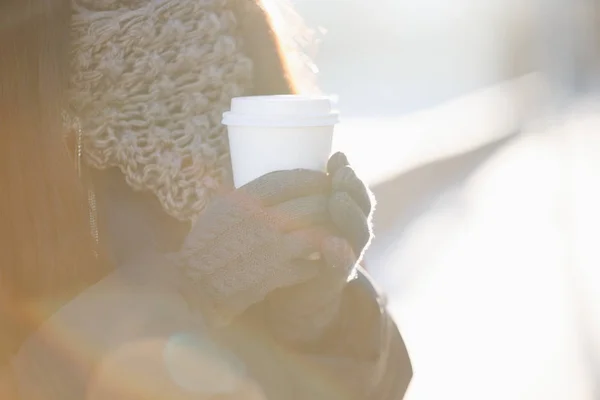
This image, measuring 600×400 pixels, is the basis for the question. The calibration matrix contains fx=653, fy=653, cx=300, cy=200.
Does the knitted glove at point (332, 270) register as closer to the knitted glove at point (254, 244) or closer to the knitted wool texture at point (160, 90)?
the knitted glove at point (254, 244)

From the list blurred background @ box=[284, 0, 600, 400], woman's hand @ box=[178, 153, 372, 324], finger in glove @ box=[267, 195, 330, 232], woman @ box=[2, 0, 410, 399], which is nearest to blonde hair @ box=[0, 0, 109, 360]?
woman @ box=[2, 0, 410, 399]

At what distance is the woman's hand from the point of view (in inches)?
38.3

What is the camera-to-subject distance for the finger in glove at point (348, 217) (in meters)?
0.98

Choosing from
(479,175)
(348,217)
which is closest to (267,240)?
(348,217)

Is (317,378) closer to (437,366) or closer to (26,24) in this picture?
(26,24)

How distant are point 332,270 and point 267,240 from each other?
113mm

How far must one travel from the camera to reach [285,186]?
38.9 inches

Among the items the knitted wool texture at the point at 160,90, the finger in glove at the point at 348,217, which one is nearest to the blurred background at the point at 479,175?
the knitted wool texture at the point at 160,90

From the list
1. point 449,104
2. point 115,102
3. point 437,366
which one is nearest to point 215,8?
point 115,102

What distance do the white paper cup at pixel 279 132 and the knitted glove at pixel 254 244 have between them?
6 centimetres

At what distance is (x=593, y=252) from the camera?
12.1 ft

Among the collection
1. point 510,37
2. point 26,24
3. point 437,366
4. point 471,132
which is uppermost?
point 26,24

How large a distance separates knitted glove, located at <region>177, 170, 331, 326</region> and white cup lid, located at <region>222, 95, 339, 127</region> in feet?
0.28

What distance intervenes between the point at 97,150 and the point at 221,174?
212mm
